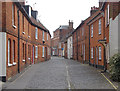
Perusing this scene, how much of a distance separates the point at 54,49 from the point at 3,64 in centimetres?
7837

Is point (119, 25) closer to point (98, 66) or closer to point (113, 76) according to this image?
point (113, 76)

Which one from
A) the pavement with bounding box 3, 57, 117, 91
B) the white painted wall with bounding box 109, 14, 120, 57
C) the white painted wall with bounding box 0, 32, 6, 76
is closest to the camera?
the pavement with bounding box 3, 57, 117, 91

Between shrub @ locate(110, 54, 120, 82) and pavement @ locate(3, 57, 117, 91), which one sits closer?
pavement @ locate(3, 57, 117, 91)

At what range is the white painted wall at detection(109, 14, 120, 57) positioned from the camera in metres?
13.4

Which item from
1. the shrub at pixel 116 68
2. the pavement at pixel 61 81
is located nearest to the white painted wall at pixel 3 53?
the pavement at pixel 61 81

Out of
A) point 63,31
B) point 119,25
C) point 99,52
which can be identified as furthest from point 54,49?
point 119,25

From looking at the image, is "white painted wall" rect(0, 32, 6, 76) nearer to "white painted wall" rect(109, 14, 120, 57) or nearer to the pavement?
the pavement

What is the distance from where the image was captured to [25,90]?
947cm

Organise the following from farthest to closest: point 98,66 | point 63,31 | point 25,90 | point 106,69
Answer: point 63,31, point 98,66, point 106,69, point 25,90

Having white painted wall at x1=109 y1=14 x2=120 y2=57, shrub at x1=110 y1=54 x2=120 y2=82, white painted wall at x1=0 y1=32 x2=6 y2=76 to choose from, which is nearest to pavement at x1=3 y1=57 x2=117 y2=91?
shrub at x1=110 y1=54 x2=120 y2=82

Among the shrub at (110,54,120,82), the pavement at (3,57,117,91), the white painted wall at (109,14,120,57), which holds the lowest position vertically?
the pavement at (3,57,117,91)

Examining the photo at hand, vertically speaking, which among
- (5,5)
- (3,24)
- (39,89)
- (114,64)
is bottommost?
(39,89)

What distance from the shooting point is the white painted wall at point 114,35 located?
13409mm

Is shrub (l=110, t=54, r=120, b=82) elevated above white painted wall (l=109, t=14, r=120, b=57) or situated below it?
below
